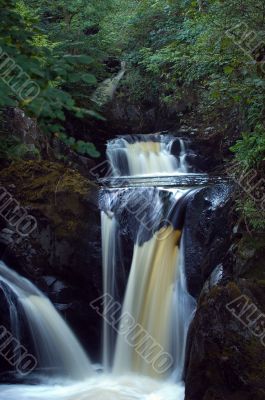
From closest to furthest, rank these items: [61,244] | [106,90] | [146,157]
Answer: [61,244] < [146,157] < [106,90]

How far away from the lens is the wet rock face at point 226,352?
170 inches

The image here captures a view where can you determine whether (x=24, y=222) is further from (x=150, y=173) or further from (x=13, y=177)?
(x=150, y=173)

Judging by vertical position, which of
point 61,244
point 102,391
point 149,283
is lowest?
point 102,391

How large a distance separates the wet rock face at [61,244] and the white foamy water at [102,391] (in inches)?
33.2

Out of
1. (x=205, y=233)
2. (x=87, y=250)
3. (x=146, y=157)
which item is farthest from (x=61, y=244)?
(x=146, y=157)

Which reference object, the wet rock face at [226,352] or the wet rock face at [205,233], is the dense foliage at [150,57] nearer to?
the wet rock face at [205,233]

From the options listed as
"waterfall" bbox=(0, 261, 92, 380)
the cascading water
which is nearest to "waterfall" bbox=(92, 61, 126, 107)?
the cascading water

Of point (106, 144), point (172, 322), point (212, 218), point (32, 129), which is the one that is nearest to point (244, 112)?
point (212, 218)

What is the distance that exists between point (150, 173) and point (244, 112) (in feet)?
14.5

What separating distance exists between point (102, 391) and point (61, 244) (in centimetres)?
220

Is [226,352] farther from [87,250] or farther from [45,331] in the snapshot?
[87,250]

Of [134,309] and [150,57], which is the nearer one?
[134,309]

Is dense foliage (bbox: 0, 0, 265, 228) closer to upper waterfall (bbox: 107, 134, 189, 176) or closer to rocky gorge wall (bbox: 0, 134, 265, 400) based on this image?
rocky gorge wall (bbox: 0, 134, 265, 400)

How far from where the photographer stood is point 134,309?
6.66 meters
